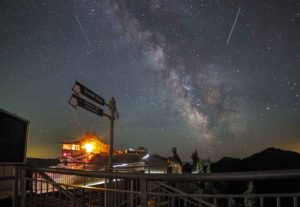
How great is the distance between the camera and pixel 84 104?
37.8 ft

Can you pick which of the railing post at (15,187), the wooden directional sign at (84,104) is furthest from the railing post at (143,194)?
the wooden directional sign at (84,104)

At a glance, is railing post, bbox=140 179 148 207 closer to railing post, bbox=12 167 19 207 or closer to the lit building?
railing post, bbox=12 167 19 207

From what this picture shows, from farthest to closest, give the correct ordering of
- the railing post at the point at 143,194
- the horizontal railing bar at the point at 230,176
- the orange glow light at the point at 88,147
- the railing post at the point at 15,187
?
the orange glow light at the point at 88,147
the railing post at the point at 15,187
the railing post at the point at 143,194
the horizontal railing bar at the point at 230,176

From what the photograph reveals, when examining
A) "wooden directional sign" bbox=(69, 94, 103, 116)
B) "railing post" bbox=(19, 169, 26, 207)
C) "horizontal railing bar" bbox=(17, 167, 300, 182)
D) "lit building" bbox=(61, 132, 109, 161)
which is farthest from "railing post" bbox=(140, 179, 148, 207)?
"lit building" bbox=(61, 132, 109, 161)

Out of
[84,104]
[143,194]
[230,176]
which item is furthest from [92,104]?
[230,176]

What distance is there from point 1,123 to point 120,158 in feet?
102

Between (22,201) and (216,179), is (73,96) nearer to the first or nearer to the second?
(22,201)

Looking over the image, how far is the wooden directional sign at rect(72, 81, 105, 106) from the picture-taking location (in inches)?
442

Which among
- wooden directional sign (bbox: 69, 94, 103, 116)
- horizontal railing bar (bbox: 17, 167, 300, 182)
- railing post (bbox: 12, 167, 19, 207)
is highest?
wooden directional sign (bbox: 69, 94, 103, 116)

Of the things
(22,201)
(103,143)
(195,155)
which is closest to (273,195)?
(22,201)

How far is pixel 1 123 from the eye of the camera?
970 centimetres

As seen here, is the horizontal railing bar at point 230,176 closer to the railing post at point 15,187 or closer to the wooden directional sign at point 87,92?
the railing post at point 15,187

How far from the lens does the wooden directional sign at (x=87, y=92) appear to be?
36.9 feet

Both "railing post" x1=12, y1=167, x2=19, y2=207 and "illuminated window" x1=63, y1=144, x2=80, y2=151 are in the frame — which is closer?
→ "railing post" x1=12, y1=167, x2=19, y2=207
